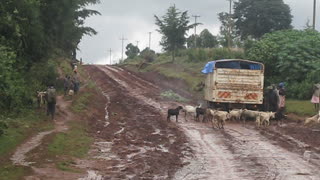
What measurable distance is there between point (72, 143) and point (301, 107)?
619 inches

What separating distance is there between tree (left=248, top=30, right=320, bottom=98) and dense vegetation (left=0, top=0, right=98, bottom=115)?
14.1 m

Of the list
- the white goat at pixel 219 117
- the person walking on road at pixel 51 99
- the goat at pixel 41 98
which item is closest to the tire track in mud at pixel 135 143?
the white goat at pixel 219 117

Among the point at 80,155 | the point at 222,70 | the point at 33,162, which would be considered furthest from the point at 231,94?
the point at 33,162

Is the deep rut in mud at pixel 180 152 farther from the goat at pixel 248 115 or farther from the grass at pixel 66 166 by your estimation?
the goat at pixel 248 115

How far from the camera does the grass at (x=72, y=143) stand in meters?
16.3

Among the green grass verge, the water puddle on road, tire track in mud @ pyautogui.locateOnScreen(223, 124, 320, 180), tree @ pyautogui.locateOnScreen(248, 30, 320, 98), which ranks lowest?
tire track in mud @ pyautogui.locateOnScreen(223, 124, 320, 180)

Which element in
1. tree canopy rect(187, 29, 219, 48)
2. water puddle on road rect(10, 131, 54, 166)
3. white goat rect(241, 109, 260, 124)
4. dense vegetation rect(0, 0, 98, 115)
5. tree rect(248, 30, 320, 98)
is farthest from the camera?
tree canopy rect(187, 29, 219, 48)

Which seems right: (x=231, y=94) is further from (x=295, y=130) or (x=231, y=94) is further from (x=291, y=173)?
(x=291, y=173)

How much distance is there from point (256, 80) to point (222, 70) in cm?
195

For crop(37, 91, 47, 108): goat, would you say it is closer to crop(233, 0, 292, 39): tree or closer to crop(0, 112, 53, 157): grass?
crop(0, 112, 53, 157): grass

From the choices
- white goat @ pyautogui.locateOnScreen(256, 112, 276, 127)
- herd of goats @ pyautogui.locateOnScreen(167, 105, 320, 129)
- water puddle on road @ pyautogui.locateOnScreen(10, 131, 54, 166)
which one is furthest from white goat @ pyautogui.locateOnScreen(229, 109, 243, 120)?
water puddle on road @ pyautogui.locateOnScreen(10, 131, 54, 166)

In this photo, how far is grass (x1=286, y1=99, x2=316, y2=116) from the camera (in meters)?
27.9

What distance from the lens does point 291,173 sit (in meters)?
13.3

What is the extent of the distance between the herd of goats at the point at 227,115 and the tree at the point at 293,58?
6966 millimetres
